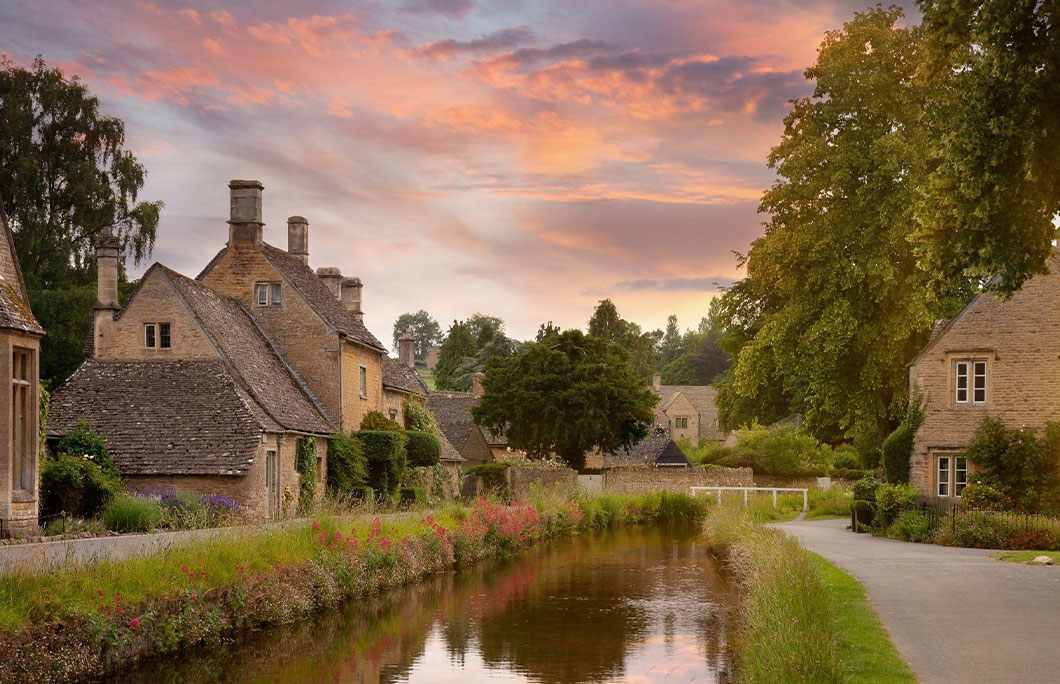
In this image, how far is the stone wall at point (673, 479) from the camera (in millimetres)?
55312

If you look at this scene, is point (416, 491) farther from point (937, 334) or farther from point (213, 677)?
point (213, 677)

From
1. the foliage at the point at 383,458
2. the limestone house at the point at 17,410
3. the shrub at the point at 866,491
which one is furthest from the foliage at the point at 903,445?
the limestone house at the point at 17,410

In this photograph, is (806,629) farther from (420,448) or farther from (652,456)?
(652,456)

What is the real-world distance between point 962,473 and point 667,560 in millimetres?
11344

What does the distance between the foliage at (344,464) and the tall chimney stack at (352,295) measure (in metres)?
14.1

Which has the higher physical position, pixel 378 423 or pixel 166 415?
pixel 166 415

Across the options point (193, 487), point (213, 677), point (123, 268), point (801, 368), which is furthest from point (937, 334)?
point (123, 268)

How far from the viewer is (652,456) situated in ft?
242

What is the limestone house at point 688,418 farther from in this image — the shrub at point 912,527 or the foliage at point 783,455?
the shrub at point 912,527

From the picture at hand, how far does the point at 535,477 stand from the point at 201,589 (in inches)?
1360

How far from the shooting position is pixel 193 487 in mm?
31281

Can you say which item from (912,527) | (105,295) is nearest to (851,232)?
(912,527)

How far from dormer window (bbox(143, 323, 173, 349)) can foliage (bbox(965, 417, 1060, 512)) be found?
2487 cm

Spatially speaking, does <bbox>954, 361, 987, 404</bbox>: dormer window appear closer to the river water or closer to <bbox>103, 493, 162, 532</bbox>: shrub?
the river water
